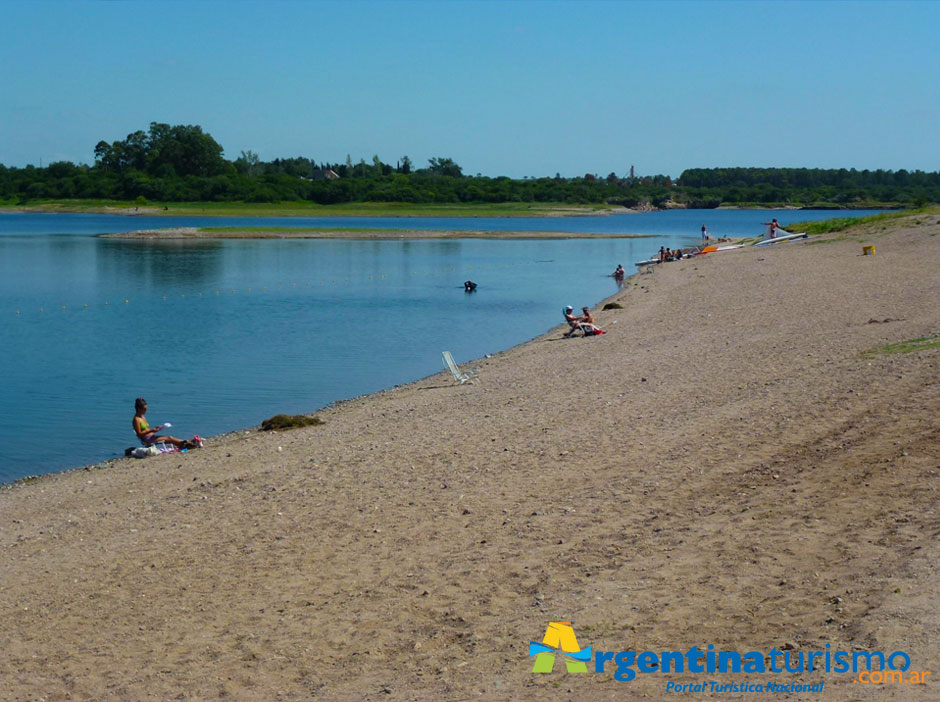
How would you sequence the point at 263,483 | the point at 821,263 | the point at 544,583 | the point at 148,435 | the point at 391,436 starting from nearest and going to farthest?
1. the point at 544,583
2. the point at 263,483
3. the point at 391,436
4. the point at 148,435
5. the point at 821,263

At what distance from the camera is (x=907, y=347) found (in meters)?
14.6

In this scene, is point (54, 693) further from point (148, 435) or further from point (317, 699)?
point (148, 435)

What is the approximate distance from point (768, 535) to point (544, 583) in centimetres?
190

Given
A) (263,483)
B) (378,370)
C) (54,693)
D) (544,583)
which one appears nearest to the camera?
(54,693)

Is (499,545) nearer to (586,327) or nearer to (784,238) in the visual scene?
(586,327)

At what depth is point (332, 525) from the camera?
9.73m

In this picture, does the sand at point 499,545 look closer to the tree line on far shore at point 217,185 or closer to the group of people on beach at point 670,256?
the group of people on beach at point 670,256

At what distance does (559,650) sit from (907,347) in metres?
10.2

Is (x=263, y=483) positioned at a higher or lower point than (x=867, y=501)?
lower

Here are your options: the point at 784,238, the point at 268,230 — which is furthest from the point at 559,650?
the point at 268,230

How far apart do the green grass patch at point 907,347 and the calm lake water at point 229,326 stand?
9967 millimetres

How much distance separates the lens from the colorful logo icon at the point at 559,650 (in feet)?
20.7

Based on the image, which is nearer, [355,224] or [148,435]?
[148,435]

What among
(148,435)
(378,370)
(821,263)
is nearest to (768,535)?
(148,435)
